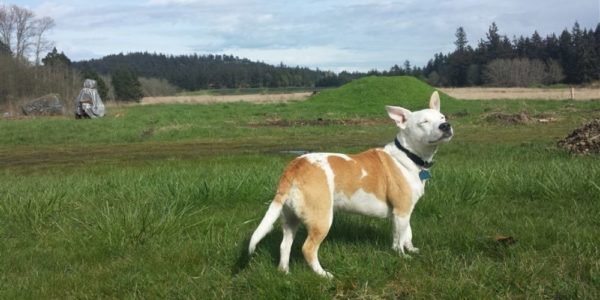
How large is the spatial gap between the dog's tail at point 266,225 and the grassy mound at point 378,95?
114 feet

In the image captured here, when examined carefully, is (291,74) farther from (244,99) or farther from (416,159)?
(416,159)

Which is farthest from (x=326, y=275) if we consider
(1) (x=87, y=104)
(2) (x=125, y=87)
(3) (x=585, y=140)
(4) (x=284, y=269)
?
(2) (x=125, y=87)

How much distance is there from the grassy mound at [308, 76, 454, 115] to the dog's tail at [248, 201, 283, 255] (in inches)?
1372

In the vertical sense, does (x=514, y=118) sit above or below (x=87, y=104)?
below

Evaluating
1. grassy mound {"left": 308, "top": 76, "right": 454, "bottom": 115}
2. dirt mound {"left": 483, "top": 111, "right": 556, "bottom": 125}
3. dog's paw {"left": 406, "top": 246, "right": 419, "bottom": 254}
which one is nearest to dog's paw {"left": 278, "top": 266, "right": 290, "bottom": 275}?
dog's paw {"left": 406, "top": 246, "right": 419, "bottom": 254}

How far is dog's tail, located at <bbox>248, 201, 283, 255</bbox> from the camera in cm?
506

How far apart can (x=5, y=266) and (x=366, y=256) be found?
3.74 meters

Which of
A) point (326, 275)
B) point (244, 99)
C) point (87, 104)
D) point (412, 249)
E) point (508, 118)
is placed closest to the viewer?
point (326, 275)

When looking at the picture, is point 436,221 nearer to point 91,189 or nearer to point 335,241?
point 335,241

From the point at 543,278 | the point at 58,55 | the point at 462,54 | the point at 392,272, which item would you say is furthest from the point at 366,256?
the point at 462,54

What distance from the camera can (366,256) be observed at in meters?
5.60

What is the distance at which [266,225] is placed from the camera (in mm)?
5090

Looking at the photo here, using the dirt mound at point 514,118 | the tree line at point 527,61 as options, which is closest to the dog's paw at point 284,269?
the dirt mound at point 514,118

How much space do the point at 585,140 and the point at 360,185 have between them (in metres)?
9.54
